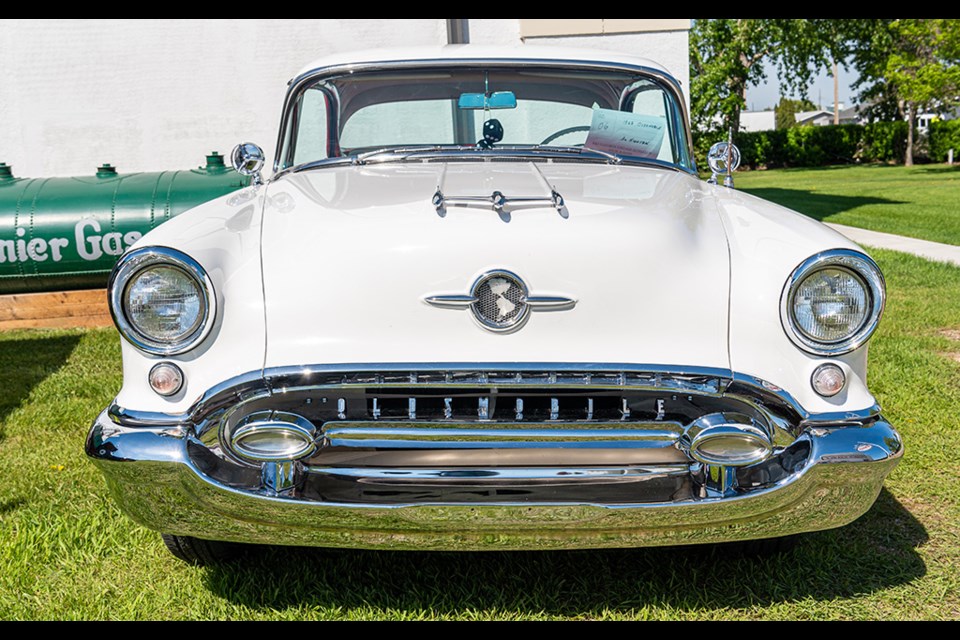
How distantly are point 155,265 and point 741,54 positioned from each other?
101 ft

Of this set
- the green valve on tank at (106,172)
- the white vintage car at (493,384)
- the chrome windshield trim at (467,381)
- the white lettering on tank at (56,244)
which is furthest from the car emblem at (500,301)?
the green valve on tank at (106,172)

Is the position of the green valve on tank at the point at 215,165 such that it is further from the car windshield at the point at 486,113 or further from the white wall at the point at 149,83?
the white wall at the point at 149,83

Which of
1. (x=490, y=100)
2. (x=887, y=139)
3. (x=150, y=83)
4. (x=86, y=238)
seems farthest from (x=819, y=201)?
(x=887, y=139)

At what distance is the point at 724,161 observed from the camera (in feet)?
10.7

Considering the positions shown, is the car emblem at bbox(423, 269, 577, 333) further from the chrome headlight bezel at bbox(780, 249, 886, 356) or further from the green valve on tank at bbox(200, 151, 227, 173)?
the green valve on tank at bbox(200, 151, 227, 173)

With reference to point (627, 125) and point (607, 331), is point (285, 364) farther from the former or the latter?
point (627, 125)

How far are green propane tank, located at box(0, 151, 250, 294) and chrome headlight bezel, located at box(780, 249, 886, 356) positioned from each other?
14.6 feet

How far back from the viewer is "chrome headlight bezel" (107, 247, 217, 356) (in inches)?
82.0

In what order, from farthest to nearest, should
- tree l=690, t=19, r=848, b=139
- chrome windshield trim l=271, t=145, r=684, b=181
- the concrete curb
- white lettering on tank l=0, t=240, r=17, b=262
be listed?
tree l=690, t=19, r=848, b=139
the concrete curb
white lettering on tank l=0, t=240, r=17, b=262
chrome windshield trim l=271, t=145, r=684, b=181

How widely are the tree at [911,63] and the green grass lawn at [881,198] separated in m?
2.10

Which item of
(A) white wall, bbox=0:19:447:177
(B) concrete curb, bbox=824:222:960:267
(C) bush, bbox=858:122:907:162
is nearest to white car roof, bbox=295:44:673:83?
(B) concrete curb, bbox=824:222:960:267

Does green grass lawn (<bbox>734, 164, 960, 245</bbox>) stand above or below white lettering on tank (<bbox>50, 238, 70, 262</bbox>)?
below

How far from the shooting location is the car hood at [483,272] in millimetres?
2047

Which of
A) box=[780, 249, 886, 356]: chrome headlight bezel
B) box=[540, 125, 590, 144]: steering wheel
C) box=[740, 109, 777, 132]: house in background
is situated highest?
box=[740, 109, 777, 132]: house in background
